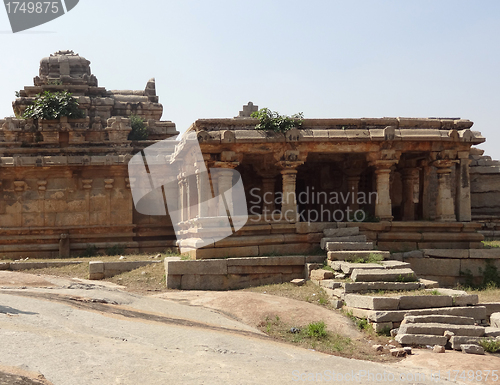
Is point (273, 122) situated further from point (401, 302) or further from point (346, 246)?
point (401, 302)

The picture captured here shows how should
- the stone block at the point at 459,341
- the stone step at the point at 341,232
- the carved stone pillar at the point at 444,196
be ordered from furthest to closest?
the carved stone pillar at the point at 444,196 → the stone step at the point at 341,232 → the stone block at the point at 459,341

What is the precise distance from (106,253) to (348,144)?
9.13m

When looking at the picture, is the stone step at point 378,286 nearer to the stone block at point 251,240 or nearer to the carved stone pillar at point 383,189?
the stone block at point 251,240

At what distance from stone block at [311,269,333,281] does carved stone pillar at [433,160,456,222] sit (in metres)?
4.67

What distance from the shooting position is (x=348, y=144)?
1395cm

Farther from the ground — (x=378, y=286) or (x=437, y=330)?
(x=378, y=286)

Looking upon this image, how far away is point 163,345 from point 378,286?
199 inches

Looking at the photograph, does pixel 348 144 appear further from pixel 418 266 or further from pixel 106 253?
pixel 106 253

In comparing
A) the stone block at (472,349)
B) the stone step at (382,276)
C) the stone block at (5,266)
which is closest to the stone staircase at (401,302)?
the stone step at (382,276)

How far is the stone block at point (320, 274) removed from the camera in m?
11.5

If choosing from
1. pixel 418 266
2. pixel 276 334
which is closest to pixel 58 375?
pixel 276 334

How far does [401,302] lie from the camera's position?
9.28 metres

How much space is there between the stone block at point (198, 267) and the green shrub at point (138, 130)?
9.08 meters

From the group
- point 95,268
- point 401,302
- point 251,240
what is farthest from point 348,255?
point 95,268
